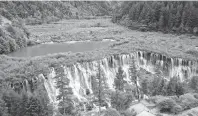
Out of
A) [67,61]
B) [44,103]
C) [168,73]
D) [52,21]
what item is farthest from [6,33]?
[52,21]

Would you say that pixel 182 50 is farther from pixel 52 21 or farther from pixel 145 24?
pixel 52 21

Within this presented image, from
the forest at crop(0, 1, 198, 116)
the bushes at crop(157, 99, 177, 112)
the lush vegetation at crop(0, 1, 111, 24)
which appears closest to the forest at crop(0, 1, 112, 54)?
the lush vegetation at crop(0, 1, 111, 24)

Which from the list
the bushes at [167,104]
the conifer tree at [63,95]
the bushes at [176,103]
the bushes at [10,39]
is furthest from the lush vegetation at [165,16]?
the conifer tree at [63,95]

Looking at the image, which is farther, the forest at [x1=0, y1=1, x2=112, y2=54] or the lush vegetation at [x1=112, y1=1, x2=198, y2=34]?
the lush vegetation at [x1=112, y1=1, x2=198, y2=34]

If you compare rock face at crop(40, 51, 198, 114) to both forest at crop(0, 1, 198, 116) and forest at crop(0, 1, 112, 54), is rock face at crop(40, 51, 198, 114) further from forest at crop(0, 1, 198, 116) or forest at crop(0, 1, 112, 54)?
forest at crop(0, 1, 112, 54)

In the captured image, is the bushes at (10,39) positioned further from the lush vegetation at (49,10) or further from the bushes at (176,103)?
the bushes at (176,103)

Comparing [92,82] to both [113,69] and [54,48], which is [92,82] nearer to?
[113,69]
